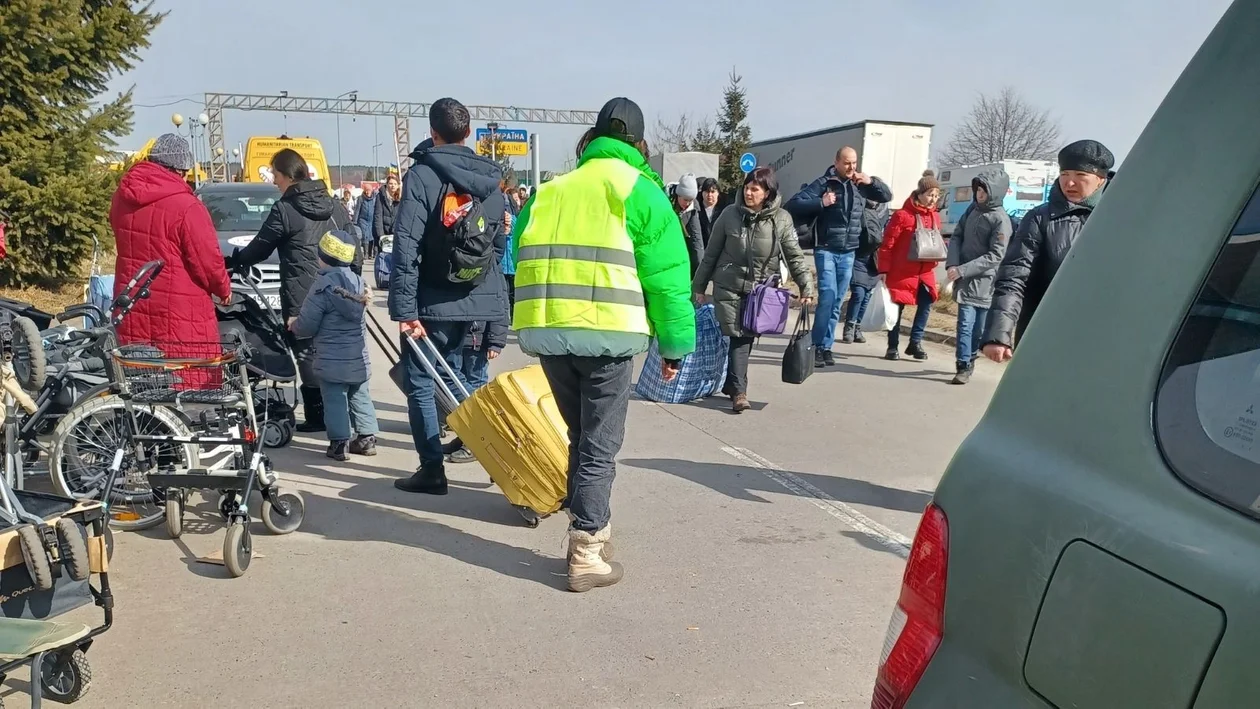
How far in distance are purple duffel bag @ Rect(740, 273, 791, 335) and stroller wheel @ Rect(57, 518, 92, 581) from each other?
493 cm

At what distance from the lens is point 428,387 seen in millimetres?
5113

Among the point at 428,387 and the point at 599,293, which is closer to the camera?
the point at 599,293

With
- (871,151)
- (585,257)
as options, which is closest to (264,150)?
(871,151)

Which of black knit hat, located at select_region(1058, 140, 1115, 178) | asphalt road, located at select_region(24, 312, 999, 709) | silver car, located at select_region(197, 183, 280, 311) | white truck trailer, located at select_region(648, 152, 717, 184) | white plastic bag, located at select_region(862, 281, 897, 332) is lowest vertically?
asphalt road, located at select_region(24, 312, 999, 709)

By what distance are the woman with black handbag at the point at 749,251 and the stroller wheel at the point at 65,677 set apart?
5.12 meters

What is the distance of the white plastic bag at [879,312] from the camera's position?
11.2m

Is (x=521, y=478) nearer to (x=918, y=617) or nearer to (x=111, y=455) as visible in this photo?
(x=111, y=455)

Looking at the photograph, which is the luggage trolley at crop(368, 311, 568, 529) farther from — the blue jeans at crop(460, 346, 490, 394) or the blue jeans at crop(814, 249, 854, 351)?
the blue jeans at crop(814, 249, 854, 351)

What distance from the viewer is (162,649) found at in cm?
343

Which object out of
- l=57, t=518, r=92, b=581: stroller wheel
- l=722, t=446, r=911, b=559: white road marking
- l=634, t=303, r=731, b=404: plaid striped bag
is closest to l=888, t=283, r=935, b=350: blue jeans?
l=634, t=303, r=731, b=404: plaid striped bag

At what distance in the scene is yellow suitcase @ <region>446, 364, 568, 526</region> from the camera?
450 cm

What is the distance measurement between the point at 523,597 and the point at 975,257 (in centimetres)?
635

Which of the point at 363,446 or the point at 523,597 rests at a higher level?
the point at 363,446

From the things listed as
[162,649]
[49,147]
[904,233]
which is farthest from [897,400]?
[49,147]
